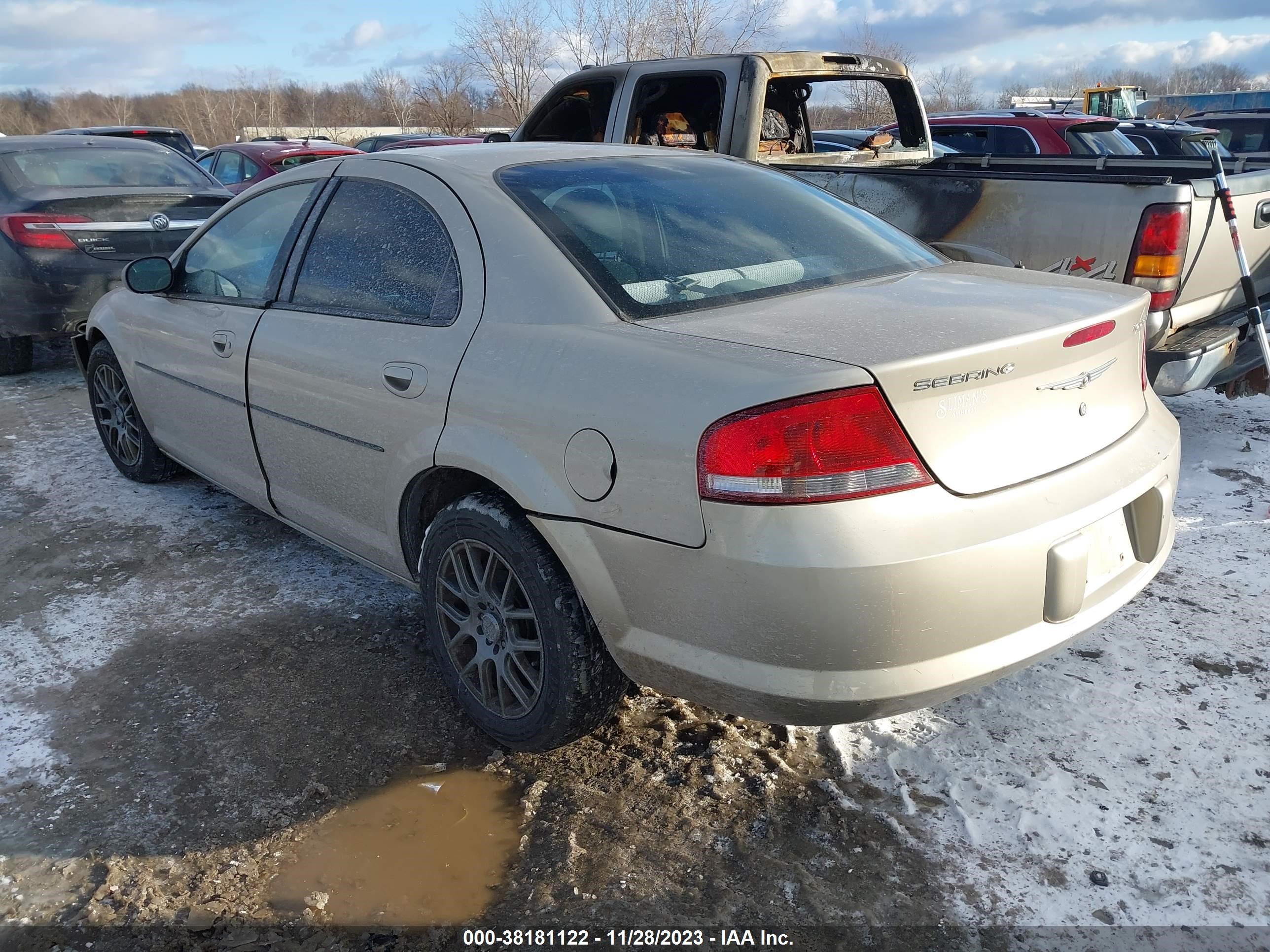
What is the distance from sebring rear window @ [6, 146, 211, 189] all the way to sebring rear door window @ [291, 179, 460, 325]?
471 cm

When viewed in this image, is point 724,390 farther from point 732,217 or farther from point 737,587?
point 732,217

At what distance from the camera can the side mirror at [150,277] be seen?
4.02 metres

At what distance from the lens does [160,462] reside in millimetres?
4754

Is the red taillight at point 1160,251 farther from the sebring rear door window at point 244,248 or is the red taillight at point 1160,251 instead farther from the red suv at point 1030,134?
the red suv at point 1030,134

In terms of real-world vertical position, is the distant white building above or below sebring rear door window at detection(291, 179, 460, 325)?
above

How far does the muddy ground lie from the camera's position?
87.4 inches

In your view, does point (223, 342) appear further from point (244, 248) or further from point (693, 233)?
point (693, 233)

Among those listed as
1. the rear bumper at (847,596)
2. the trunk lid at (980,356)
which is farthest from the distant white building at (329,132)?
the rear bumper at (847,596)

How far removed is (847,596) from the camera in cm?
201

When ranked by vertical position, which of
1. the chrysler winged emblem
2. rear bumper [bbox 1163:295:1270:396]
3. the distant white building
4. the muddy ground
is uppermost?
the distant white building

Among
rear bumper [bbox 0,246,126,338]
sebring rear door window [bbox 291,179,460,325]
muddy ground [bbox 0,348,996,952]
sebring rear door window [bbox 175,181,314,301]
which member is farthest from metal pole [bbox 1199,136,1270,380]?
rear bumper [bbox 0,246,126,338]

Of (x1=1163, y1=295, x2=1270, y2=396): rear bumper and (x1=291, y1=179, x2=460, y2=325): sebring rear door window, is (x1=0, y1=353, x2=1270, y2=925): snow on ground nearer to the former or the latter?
(x1=1163, y1=295, x2=1270, y2=396): rear bumper

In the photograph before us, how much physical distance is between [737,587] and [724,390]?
0.41 meters

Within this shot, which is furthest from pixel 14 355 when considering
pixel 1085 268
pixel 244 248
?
pixel 1085 268
